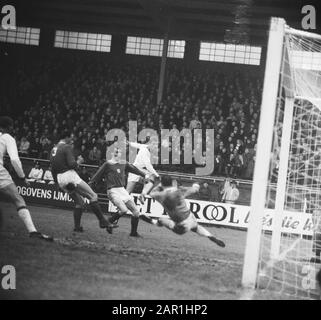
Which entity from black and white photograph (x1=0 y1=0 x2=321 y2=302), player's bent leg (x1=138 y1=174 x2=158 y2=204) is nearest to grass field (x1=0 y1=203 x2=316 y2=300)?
black and white photograph (x1=0 y1=0 x2=321 y2=302)

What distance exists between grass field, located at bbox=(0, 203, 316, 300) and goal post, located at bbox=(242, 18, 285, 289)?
0.43 meters

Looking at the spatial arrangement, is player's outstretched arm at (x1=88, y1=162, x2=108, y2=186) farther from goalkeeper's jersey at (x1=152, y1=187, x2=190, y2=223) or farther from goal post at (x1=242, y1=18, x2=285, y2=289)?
goal post at (x1=242, y1=18, x2=285, y2=289)

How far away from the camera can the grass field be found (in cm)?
597

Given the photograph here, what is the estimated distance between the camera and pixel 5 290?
602cm

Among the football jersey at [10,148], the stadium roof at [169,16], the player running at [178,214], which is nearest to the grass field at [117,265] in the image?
the player running at [178,214]

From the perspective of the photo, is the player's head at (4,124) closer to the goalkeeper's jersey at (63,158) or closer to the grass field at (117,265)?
the goalkeeper's jersey at (63,158)

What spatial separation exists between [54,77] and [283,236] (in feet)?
46.4

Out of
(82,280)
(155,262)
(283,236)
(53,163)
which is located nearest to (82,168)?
(53,163)

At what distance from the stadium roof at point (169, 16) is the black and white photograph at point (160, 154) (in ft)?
0.26

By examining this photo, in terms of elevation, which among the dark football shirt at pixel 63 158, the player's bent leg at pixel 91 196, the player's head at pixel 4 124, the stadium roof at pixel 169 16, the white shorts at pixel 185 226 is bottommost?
the white shorts at pixel 185 226

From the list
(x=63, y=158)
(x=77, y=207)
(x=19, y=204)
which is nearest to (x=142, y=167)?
(x=77, y=207)

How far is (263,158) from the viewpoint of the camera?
6641mm

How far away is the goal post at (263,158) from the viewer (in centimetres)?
658
